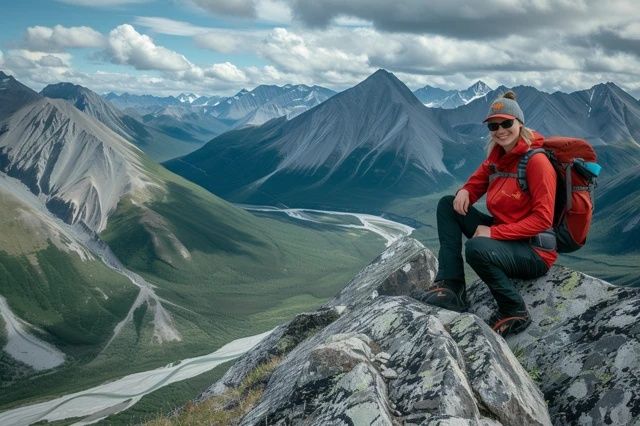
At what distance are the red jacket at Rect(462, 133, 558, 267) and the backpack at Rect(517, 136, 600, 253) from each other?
0.99 feet

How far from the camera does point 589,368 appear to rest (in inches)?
474

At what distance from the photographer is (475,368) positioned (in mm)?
11172

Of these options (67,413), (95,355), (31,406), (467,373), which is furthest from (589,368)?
(95,355)

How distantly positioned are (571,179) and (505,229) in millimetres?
2224

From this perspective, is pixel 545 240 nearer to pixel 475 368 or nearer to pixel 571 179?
pixel 571 179

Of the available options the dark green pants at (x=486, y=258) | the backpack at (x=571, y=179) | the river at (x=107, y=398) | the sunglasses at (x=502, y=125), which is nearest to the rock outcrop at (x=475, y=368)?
the dark green pants at (x=486, y=258)

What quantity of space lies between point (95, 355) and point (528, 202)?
197m

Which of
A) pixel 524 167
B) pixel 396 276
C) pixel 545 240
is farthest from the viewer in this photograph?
pixel 396 276

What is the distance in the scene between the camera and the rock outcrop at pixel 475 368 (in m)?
10.3

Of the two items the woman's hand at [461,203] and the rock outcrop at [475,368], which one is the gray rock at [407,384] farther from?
the woman's hand at [461,203]

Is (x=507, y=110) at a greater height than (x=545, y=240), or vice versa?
(x=507, y=110)

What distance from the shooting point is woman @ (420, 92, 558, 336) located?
1360cm

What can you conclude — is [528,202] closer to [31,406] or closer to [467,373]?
[467,373]

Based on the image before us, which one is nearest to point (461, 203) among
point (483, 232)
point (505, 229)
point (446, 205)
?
point (446, 205)
